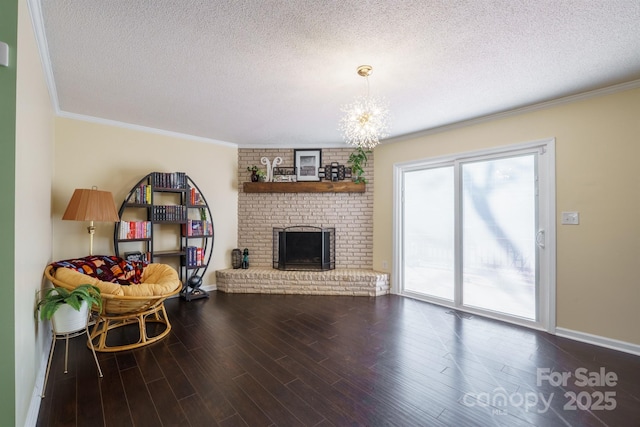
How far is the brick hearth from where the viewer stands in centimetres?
416

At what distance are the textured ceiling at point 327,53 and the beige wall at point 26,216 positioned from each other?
1.20ft

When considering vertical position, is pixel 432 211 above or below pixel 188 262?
above

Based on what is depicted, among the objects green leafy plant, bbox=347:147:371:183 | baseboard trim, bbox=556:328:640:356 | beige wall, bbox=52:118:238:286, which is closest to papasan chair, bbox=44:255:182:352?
beige wall, bbox=52:118:238:286

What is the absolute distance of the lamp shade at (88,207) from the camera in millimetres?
2727

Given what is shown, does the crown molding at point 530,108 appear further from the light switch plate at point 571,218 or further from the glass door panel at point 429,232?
the light switch plate at point 571,218

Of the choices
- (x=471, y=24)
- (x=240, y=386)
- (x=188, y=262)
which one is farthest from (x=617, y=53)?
(x=188, y=262)

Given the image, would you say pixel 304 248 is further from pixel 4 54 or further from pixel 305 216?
A: pixel 4 54

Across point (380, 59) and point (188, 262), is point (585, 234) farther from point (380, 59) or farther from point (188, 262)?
point (188, 262)

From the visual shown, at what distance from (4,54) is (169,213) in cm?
265

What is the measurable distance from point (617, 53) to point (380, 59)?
1.78 meters

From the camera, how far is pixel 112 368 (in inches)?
85.0

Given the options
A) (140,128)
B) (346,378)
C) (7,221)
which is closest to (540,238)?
(346,378)

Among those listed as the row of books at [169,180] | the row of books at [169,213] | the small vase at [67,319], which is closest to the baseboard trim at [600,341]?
the small vase at [67,319]

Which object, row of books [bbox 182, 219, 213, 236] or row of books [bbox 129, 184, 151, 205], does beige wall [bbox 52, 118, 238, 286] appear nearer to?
row of books [bbox 129, 184, 151, 205]
